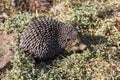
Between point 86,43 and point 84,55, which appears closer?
point 84,55

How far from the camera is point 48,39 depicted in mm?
5531

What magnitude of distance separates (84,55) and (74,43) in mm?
273

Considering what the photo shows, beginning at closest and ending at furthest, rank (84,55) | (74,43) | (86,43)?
1. (84,55)
2. (74,43)
3. (86,43)

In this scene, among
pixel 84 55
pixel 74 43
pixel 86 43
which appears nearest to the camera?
pixel 84 55

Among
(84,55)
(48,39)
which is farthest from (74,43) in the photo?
(48,39)

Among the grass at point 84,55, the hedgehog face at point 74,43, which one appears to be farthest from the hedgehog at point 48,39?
the grass at point 84,55

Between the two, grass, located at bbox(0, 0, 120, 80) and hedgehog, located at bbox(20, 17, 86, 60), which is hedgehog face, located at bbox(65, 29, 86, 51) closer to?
hedgehog, located at bbox(20, 17, 86, 60)

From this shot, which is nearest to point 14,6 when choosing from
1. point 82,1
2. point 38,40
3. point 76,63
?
point 82,1

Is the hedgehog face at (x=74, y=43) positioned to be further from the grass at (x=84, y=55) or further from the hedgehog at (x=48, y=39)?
the grass at (x=84, y=55)

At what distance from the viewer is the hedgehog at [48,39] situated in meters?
5.48

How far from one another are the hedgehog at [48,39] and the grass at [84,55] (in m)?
0.12

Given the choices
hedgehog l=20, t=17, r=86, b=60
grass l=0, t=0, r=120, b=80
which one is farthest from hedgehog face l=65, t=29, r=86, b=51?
A: grass l=0, t=0, r=120, b=80

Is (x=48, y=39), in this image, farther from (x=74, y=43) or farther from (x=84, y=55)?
(x=84, y=55)

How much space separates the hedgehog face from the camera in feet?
18.4
